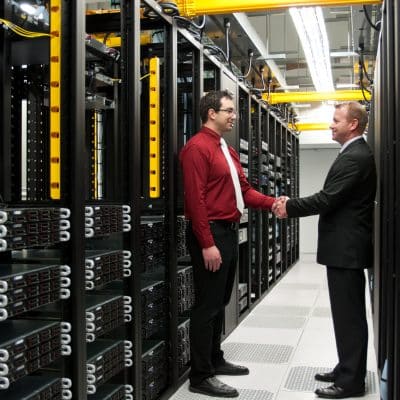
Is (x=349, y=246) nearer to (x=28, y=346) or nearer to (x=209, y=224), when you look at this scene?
(x=209, y=224)

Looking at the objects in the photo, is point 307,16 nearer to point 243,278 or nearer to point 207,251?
point 207,251

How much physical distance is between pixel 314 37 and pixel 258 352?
2.76 m

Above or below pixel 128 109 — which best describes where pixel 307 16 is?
above

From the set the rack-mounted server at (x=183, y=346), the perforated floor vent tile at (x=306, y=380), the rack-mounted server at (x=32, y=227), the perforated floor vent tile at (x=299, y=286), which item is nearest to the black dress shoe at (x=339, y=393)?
the perforated floor vent tile at (x=306, y=380)

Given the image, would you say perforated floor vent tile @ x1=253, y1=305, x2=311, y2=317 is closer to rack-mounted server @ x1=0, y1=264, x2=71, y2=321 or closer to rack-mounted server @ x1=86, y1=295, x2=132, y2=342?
rack-mounted server @ x1=86, y1=295, x2=132, y2=342

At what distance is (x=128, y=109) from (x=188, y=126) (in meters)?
1.47

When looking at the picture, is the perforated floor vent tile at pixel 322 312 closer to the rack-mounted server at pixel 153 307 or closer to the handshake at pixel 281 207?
the handshake at pixel 281 207

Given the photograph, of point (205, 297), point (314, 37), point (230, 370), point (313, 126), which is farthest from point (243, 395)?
point (313, 126)

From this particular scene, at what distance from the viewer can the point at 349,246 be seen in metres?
3.10

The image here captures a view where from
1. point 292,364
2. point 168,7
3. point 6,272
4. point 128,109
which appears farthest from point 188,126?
point 6,272

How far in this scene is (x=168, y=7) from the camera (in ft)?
9.95

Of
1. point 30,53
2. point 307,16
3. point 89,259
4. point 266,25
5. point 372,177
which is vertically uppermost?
point 266,25

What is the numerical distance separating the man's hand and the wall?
9.85 meters

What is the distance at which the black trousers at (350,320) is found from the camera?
3123 mm
